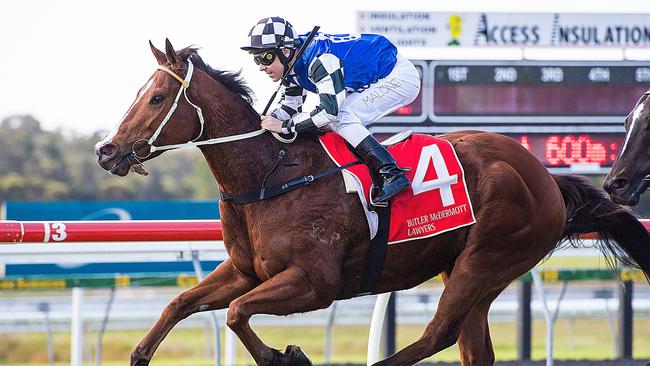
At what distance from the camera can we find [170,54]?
3869 mm

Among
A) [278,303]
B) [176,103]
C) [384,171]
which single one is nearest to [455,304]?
[384,171]

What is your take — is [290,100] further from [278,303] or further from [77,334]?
[77,334]

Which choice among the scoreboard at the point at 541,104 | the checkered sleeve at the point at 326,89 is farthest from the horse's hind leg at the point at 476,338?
the scoreboard at the point at 541,104

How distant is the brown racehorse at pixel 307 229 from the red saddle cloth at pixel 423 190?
0.17 ft

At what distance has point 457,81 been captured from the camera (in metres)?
7.02

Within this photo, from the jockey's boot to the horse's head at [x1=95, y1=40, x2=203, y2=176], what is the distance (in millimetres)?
598

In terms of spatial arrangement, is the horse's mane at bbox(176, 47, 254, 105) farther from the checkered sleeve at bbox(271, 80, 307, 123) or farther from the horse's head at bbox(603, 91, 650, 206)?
the horse's head at bbox(603, 91, 650, 206)

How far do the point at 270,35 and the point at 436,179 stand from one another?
0.80 metres

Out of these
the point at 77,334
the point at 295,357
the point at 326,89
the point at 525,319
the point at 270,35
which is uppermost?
the point at 270,35

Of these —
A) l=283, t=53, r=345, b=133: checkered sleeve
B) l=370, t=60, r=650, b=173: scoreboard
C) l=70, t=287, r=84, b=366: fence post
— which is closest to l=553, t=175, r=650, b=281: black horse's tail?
l=283, t=53, r=345, b=133: checkered sleeve

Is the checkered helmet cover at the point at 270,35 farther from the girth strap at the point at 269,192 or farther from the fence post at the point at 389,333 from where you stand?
the fence post at the point at 389,333

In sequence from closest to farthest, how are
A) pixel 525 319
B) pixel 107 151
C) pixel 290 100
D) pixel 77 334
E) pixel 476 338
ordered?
pixel 107 151 → pixel 290 100 → pixel 476 338 → pixel 77 334 → pixel 525 319

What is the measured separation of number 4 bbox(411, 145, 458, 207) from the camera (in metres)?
4.05

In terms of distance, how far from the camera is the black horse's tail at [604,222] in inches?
175
